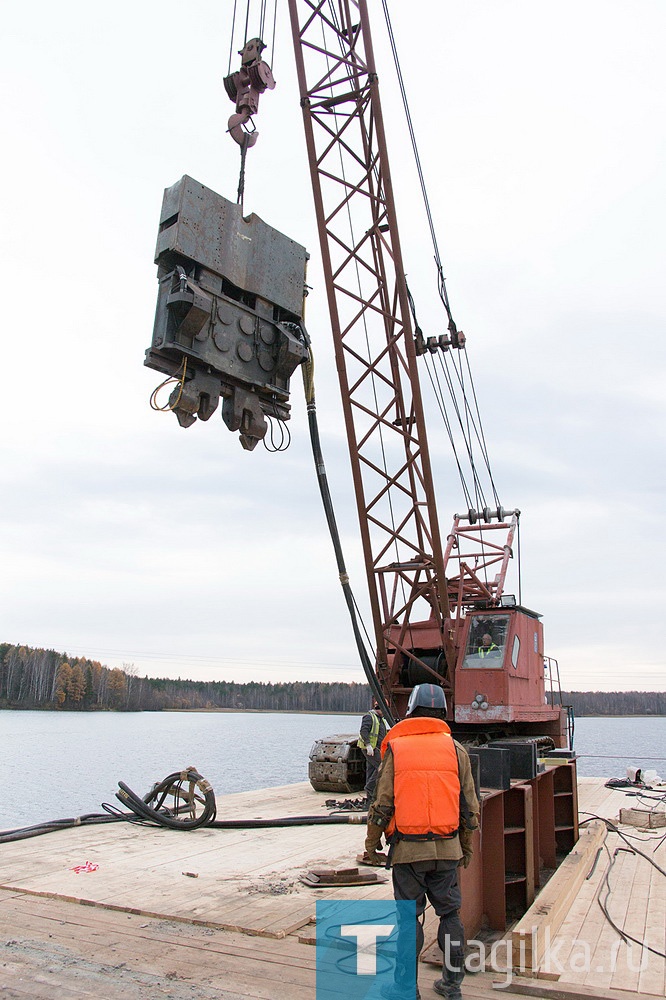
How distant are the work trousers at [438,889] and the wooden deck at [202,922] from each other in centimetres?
32

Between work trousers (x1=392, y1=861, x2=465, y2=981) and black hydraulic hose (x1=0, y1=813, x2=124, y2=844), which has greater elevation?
work trousers (x1=392, y1=861, x2=465, y2=981)


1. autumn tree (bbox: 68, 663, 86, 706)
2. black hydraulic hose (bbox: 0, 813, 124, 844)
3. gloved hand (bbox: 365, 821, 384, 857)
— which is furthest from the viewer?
autumn tree (bbox: 68, 663, 86, 706)

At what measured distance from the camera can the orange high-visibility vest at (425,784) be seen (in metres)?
4.27

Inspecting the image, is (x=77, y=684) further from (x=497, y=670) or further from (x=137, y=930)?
(x=137, y=930)

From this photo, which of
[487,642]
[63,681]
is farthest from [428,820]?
[63,681]

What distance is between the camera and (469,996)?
4.24 metres

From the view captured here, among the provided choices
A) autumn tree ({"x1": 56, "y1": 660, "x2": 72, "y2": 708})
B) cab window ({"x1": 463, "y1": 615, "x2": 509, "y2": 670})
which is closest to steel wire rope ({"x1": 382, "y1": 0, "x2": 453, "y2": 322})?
cab window ({"x1": 463, "y1": 615, "x2": 509, "y2": 670})

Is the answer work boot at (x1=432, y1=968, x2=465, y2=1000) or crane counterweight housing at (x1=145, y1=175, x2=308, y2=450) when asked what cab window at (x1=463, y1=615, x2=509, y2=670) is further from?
work boot at (x1=432, y1=968, x2=465, y2=1000)

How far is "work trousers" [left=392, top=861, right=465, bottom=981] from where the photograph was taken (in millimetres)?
4305

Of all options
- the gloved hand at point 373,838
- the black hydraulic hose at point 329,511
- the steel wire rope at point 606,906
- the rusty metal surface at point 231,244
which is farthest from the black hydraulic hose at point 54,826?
the rusty metal surface at point 231,244

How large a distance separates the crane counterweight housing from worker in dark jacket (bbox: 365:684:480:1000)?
151 inches

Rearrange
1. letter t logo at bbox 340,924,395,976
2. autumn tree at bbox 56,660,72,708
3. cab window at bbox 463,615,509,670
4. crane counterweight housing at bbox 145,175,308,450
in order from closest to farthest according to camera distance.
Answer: letter t logo at bbox 340,924,395,976 < crane counterweight housing at bbox 145,175,308,450 < cab window at bbox 463,615,509,670 < autumn tree at bbox 56,660,72,708

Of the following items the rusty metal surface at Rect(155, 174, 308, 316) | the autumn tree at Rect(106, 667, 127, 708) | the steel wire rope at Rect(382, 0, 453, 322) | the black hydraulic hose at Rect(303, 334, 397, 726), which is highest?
the steel wire rope at Rect(382, 0, 453, 322)

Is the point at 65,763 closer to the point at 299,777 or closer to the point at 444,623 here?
the point at 299,777
